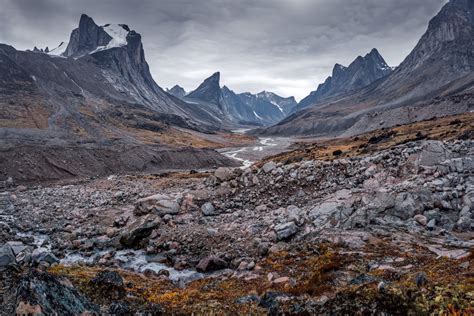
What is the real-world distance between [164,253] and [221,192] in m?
10.5

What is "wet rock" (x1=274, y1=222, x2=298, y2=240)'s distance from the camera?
75.0ft

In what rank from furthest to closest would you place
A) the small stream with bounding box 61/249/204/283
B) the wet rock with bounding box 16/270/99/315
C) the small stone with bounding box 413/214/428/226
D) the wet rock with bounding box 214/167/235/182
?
1. the wet rock with bounding box 214/167/235/182
2. the small stone with bounding box 413/214/428/226
3. the small stream with bounding box 61/249/204/283
4. the wet rock with bounding box 16/270/99/315

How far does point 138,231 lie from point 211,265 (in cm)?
863

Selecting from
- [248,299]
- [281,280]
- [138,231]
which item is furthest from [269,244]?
[138,231]

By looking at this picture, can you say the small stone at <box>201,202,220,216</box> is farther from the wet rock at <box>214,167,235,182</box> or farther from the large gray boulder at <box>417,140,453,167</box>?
the large gray boulder at <box>417,140,453,167</box>

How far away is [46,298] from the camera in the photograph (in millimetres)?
9133

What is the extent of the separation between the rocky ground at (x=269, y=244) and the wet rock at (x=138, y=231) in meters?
0.09

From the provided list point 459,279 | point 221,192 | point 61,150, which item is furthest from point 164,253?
point 61,150

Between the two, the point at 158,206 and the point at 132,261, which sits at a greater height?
the point at 158,206

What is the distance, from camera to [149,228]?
26.6m

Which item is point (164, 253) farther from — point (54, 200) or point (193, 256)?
point (54, 200)

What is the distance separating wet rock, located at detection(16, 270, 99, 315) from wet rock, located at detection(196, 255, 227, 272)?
10373mm

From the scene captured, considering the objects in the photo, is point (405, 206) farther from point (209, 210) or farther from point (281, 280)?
point (209, 210)

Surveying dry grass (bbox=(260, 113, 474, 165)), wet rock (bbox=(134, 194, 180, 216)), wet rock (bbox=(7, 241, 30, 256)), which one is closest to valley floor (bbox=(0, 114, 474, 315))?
wet rock (bbox=(134, 194, 180, 216))
